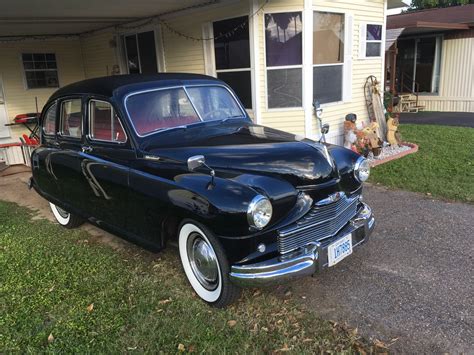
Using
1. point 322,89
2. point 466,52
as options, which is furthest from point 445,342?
point 466,52

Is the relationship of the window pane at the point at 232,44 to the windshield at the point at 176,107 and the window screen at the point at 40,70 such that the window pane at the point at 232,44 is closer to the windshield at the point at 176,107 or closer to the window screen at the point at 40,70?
the windshield at the point at 176,107

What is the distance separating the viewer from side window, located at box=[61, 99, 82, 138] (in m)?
4.57

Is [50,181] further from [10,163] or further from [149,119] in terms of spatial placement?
[10,163]

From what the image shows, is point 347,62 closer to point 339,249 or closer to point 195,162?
point 339,249

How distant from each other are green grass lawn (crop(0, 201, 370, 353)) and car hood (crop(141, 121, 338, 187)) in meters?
1.11

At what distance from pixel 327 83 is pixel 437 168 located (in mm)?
2648

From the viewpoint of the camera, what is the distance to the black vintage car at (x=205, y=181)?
10.2ft

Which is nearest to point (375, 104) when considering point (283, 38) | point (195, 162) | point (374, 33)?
point (374, 33)

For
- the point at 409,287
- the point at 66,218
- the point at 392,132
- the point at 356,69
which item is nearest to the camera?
the point at 409,287

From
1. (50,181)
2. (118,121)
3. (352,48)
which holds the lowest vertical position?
(50,181)

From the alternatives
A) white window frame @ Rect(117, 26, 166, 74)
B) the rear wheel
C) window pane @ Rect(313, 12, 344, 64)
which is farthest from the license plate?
white window frame @ Rect(117, 26, 166, 74)

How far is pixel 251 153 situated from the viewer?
3516 millimetres

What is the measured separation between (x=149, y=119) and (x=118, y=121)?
0.30 metres

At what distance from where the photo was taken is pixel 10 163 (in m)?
10.1
